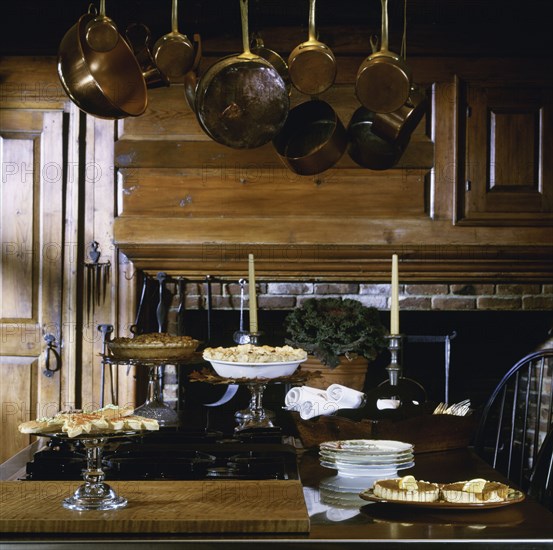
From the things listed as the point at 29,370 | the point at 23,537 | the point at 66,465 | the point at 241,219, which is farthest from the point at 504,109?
the point at 23,537

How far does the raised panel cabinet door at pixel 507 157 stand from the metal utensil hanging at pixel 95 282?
1.42 m

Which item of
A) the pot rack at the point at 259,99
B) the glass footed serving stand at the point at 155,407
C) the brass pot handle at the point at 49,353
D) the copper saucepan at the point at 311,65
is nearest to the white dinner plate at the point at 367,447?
the glass footed serving stand at the point at 155,407

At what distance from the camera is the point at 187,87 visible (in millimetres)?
2701


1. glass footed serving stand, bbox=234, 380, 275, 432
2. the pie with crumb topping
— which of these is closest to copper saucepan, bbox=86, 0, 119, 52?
the pie with crumb topping

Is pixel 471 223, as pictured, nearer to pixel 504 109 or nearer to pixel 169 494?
pixel 504 109

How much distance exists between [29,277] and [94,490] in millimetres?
2278

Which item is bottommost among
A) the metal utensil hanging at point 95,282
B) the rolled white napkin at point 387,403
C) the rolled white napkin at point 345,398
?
the rolled white napkin at point 387,403

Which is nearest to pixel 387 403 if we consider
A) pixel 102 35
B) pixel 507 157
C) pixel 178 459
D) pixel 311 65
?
pixel 178 459

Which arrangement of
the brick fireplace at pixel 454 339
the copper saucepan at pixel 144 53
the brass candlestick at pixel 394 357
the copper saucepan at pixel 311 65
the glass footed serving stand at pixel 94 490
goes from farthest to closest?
the brick fireplace at pixel 454 339
the copper saucepan at pixel 144 53
the copper saucepan at pixel 311 65
the brass candlestick at pixel 394 357
the glass footed serving stand at pixel 94 490

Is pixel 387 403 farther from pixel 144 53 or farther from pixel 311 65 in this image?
pixel 144 53

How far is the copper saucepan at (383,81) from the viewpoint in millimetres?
2246

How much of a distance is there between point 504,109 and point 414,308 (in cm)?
88

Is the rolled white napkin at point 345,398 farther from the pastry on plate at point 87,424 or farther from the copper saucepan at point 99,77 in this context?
the copper saucepan at point 99,77

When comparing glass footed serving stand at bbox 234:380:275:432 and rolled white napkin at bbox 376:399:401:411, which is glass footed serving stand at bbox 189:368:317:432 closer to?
glass footed serving stand at bbox 234:380:275:432
